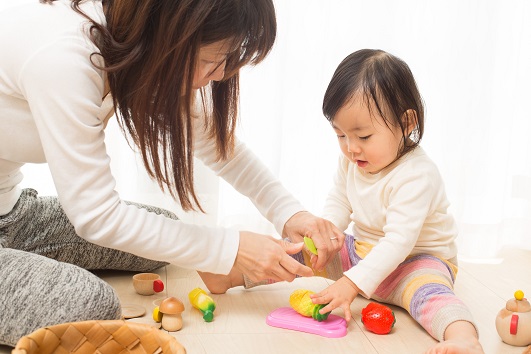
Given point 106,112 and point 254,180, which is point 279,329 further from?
point 106,112

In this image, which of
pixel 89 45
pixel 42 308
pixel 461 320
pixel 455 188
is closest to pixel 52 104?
pixel 89 45

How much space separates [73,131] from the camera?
3.18 feet

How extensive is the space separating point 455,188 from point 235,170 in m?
0.71

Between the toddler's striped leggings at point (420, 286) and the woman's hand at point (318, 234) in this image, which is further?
the woman's hand at point (318, 234)

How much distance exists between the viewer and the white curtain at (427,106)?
5.58 ft

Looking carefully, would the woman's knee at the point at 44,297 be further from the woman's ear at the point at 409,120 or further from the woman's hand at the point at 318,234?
the woman's ear at the point at 409,120

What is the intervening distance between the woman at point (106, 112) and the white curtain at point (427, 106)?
1.97ft

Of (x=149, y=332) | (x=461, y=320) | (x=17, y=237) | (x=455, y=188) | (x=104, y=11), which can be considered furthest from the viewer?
(x=455, y=188)

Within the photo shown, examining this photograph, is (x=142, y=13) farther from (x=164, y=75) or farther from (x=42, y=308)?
(x=42, y=308)

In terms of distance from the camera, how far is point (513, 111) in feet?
6.00

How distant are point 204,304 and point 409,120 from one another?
1.63 ft

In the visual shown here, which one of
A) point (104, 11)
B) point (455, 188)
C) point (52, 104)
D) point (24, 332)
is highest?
point (104, 11)

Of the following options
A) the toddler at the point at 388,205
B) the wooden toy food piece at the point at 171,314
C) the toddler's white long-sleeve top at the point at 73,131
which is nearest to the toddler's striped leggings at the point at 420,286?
the toddler at the point at 388,205

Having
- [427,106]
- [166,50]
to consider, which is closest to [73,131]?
[166,50]
